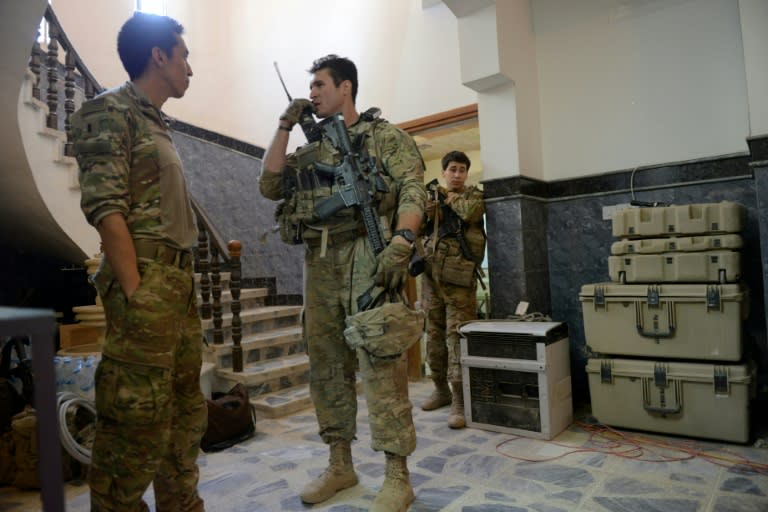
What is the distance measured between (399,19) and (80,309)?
3.63 metres

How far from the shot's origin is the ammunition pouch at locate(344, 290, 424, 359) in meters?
1.79

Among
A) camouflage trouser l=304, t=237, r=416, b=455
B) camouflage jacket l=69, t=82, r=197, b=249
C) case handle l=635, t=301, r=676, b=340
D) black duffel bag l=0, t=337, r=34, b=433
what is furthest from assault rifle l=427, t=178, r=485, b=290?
black duffel bag l=0, t=337, r=34, b=433

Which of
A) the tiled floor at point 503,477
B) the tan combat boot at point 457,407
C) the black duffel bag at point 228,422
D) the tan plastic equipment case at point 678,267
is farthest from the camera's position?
the tan combat boot at point 457,407

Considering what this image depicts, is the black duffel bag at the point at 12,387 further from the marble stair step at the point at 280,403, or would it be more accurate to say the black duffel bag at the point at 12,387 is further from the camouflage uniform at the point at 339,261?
the camouflage uniform at the point at 339,261

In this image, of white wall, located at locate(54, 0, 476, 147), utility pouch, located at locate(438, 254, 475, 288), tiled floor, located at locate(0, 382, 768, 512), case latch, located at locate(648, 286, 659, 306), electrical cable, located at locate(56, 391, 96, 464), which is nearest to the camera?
tiled floor, located at locate(0, 382, 768, 512)

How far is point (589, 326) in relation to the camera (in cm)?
276

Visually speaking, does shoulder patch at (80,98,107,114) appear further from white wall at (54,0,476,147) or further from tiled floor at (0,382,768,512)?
white wall at (54,0,476,147)

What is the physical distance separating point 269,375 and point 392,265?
2149 millimetres

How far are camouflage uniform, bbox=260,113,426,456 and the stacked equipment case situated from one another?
1388mm

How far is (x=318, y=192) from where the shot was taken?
6.58 feet

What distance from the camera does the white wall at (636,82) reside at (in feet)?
9.40

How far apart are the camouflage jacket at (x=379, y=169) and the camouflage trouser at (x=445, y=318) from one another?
128cm

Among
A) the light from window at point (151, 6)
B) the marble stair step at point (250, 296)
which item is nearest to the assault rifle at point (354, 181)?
the marble stair step at point (250, 296)

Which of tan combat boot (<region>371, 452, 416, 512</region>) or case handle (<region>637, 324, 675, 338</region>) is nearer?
tan combat boot (<region>371, 452, 416, 512</region>)
